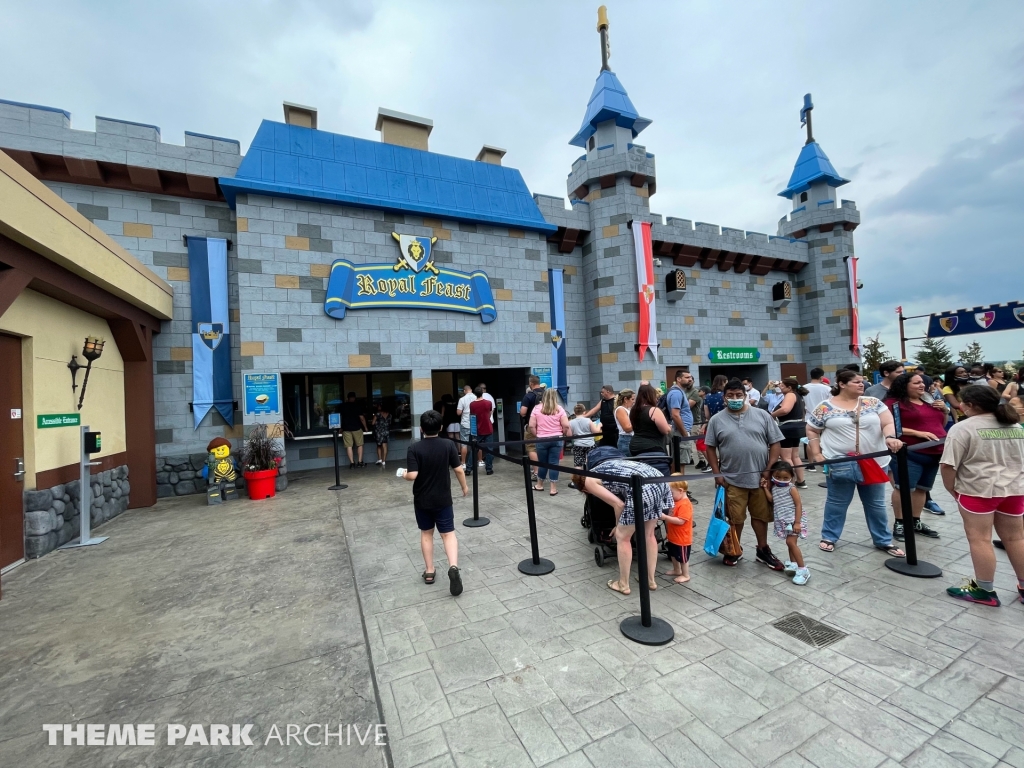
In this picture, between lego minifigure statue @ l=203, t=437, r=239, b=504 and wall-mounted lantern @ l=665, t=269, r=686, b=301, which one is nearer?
lego minifigure statue @ l=203, t=437, r=239, b=504

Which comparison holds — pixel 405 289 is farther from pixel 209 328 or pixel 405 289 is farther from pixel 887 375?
pixel 887 375

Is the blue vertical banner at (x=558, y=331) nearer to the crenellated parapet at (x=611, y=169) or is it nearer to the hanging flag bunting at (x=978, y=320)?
the crenellated parapet at (x=611, y=169)

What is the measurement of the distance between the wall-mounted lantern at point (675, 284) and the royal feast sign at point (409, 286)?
6732mm

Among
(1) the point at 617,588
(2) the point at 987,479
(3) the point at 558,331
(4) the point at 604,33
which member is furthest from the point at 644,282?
(1) the point at 617,588

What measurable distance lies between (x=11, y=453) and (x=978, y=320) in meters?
31.0

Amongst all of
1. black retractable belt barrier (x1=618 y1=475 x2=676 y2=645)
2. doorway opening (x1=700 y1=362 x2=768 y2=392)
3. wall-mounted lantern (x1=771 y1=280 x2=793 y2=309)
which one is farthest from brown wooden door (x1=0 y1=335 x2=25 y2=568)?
wall-mounted lantern (x1=771 y1=280 x2=793 y2=309)

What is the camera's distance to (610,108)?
11.9m

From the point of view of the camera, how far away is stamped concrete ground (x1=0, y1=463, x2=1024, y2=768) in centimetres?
207

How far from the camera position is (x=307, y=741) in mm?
2186

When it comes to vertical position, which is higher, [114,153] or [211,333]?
[114,153]

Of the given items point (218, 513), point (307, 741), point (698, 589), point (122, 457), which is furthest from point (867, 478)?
point (122, 457)

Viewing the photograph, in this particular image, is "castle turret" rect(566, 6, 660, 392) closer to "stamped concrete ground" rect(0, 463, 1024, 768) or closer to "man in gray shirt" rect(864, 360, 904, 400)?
"man in gray shirt" rect(864, 360, 904, 400)

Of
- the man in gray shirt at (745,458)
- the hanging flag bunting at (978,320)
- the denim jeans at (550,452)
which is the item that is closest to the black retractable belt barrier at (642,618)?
the man in gray shirt at (745,458)

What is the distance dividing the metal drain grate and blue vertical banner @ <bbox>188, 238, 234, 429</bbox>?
967 cm
